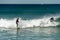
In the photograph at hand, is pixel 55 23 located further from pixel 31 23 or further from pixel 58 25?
pixel 31 23

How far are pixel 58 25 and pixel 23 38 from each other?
869 cm

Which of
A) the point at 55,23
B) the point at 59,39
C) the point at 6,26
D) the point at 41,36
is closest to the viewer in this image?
the point at 59,39

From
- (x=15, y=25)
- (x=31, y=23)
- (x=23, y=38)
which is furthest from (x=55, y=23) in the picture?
(x=23, y=38)

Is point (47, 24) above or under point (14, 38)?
above

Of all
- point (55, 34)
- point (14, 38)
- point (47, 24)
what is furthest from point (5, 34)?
point (47, 24)

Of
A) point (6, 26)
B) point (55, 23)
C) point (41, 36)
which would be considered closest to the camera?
point (41, 36)

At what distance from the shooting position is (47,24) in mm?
27938

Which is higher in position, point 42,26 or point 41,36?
point 42,26

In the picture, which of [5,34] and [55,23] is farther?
[55,23]

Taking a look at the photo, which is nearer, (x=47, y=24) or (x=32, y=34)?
(x=32, y=34)

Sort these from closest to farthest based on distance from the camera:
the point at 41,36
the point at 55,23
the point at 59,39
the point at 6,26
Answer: the point at 59,39, the point at 41,36, the point at 6,26, the point at 55,23

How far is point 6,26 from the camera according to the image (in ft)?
86.8

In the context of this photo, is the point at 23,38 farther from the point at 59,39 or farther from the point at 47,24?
the point at 47,24

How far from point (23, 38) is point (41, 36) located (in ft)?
4.78
